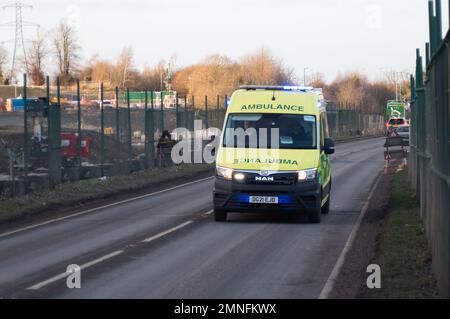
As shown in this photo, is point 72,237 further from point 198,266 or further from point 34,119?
point 34,119

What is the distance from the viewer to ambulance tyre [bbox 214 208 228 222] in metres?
17.0

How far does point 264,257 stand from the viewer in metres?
12.6

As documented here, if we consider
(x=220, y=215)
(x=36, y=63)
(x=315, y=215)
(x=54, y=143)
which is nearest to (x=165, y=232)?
(x=220, y=215)

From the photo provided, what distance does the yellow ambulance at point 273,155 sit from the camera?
16531mm

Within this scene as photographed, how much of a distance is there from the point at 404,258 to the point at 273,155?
5366 mm

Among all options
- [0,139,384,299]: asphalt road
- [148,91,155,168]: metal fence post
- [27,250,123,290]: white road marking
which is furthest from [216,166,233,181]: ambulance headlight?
[148,91,155,168]: metal fence post

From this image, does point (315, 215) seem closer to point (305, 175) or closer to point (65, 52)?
point (305, 175)

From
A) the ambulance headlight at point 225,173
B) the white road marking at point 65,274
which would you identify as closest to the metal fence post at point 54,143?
the ambulance headlight at point 225,173

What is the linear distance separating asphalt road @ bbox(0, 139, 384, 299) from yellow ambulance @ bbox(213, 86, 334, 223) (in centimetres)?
46

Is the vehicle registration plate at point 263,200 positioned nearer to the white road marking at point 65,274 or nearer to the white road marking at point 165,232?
the white road marking at point 165,232

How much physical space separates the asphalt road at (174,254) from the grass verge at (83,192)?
1.29 metres

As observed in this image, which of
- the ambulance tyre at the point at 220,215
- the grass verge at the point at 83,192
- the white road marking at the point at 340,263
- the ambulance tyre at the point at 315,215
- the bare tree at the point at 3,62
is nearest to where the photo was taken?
the white road marking at the point at 340,263
